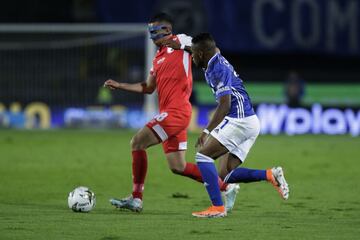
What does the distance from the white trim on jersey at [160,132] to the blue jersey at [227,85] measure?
3.20 feet

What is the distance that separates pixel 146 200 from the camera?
40.4 feet

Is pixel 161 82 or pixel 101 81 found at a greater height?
pixel 161 82

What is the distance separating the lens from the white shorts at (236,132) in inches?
399

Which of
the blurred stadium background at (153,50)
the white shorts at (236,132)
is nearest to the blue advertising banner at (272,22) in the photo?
the blurred stadium background at (153,50)

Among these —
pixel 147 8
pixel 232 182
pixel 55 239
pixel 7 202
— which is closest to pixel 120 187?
pixel 7 202

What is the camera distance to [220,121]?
9867 mm

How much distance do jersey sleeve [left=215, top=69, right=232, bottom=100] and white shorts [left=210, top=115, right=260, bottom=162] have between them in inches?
14.7

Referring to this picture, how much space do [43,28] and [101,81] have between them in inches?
86.6

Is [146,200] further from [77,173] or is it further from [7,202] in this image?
[77,173]

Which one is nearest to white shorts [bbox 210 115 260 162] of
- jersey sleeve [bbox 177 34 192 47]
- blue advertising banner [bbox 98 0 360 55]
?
jersey sleeve [bbox 177 34 192 47]

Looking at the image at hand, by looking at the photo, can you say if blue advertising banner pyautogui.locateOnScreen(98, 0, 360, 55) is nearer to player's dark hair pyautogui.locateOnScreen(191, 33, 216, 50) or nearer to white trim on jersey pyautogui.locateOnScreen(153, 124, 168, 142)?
white trim on jersey pyautogui.locateOnScreen(153, 124, 168, 142)

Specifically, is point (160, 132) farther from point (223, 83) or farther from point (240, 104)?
point (223, 83)

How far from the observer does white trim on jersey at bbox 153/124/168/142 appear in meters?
10.8

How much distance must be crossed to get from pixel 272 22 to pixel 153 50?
3.34m
